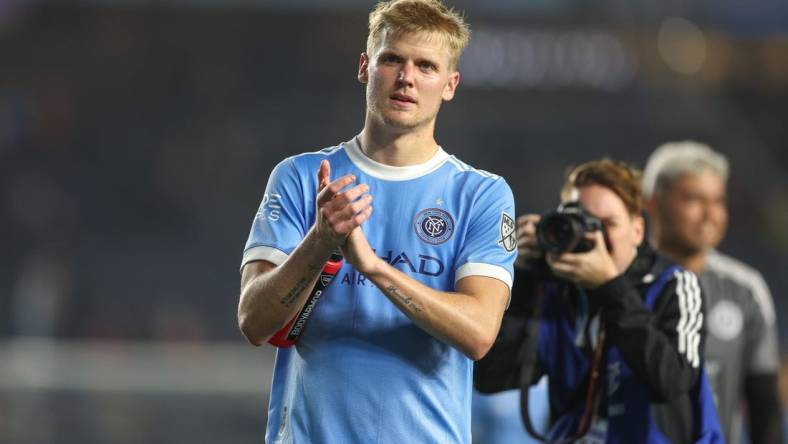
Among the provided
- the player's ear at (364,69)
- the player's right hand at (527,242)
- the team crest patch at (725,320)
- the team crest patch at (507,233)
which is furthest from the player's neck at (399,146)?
the team crest patch at (725,320)

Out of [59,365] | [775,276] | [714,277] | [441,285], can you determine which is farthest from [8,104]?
A: [441,285]

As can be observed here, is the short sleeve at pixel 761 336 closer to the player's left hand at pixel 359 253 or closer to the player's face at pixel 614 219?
the player's face at pixel 614 219

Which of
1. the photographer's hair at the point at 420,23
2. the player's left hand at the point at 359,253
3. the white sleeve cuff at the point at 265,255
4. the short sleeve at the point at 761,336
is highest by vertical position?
the photographer's hair at the point at 420,23

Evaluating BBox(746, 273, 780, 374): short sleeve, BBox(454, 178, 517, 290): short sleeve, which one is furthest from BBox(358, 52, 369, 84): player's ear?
BBox(746, 273, 780, 374): short sleeve

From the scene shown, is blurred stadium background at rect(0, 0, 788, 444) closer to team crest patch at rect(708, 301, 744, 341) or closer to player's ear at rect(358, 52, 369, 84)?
team crest patch at rect(708, 301, 744, 341)

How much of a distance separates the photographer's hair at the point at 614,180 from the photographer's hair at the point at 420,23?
902 mm

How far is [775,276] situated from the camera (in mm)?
20781

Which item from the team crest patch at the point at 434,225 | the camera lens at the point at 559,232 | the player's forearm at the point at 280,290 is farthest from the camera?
the camera lens at the point at 559,232

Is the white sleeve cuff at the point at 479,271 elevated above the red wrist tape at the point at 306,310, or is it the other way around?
the white sleeve cuff at the point at 479,271

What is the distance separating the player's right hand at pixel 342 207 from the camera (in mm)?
2447

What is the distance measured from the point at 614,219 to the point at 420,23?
3.45 ft

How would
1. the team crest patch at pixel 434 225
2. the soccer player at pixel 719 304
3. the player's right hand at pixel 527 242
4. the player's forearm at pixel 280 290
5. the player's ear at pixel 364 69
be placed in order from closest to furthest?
the player's forearm at pixel 280 290 → the team crest patch at pixel 434 225 → the player's ear at pixel 364 69 → the player's right hand at pixel 527 242 → the soccer player at pixel 719 304

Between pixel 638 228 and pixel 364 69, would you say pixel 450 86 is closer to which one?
pixel 364 69

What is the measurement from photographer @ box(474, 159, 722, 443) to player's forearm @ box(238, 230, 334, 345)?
3.20 feet
